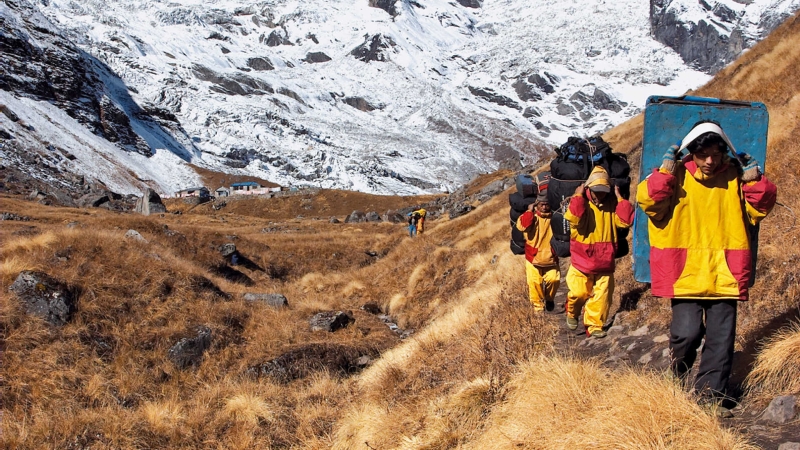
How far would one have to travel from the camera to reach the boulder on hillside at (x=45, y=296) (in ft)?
29.1

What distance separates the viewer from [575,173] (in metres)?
6.16

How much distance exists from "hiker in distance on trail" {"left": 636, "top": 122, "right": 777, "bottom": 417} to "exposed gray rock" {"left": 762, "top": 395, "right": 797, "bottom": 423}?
237mm

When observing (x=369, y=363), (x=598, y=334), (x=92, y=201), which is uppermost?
(x=598, y=334)

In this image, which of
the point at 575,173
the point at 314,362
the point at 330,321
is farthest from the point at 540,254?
the point at 330,321

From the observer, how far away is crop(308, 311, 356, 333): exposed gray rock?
1133 cm

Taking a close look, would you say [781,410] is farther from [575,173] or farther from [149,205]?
[149,205]

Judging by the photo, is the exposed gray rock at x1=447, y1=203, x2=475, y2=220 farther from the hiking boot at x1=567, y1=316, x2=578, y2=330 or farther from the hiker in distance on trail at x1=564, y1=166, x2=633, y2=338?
the hiker in distance on trail at x1=564, y1=166, x2=633, y2=338

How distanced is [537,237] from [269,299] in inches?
291

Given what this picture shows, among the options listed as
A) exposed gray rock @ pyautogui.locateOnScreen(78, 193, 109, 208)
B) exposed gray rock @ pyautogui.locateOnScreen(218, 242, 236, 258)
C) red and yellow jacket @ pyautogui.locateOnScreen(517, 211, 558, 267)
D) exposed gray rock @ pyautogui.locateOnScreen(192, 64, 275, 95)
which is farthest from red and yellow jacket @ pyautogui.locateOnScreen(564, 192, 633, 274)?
exposed gray rock @ pyautogui.locateOnScreen(192, 64, 275, 95)

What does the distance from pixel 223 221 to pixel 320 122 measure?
132 m

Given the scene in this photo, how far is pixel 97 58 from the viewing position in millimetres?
154375

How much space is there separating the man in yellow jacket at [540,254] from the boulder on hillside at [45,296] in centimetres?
762

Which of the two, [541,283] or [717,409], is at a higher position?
[717,409]

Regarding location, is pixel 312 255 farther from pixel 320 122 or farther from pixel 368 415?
→ pixel 320 122
